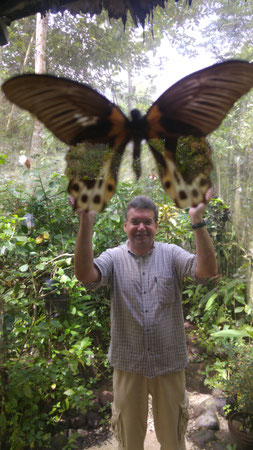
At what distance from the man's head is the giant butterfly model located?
1.40 ft

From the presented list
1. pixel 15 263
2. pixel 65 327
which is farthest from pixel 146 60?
pixel 65 327

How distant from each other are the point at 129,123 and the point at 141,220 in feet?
1.58

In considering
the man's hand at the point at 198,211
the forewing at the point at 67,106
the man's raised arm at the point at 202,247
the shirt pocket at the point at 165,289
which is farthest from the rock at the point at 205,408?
the forewing at the point at 67,106

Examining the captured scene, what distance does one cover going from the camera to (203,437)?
5.30ft

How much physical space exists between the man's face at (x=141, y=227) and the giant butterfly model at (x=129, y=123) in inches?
16.9

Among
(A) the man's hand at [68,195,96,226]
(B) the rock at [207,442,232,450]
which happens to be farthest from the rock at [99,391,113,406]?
(A) the man's hand at [68,195,96,226]

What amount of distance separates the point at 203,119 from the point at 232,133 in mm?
369

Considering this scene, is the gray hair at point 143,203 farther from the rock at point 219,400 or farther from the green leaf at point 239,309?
the rock at point 219,400

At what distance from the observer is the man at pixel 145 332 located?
1.04 metres

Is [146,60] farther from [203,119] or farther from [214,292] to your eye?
[214,292]

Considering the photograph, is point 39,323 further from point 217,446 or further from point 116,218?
point 217,446

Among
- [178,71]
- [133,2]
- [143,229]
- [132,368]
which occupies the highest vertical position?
[133,2]

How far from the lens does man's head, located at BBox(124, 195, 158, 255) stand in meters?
1.02

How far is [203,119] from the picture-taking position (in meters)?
0.55
